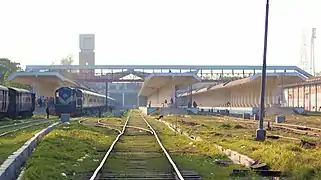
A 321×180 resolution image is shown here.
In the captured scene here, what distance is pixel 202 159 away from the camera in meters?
18.2

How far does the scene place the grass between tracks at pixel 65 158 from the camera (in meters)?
14.0

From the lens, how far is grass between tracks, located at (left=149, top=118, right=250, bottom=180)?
14.8 metres

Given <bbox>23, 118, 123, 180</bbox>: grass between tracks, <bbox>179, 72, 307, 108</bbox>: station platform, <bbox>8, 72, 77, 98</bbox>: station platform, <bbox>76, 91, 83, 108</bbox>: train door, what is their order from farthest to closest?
1. <bbox>179, 72, 307, 108</bbox>: station platform
2. <bbox>8, 72, 77, 98</bbox>: station platform
3. <bbox>76, 91, 83, 108</bbox>: train door
4. <bbox>23, 118, 123, 180</bbox>: grass between tracks

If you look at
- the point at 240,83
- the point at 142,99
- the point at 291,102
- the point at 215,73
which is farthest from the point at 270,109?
the point at 142,99

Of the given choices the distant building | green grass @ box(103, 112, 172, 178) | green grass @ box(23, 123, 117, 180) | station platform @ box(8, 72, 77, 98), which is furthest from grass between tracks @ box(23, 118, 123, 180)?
station platform @ box(8, 72, 77, 98)

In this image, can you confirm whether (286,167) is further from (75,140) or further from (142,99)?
(142,99)

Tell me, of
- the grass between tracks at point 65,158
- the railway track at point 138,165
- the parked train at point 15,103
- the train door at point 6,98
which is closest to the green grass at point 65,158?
the grass between tracks at point 65,158

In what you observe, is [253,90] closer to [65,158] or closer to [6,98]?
[6,98]

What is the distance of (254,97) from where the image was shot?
9194cm

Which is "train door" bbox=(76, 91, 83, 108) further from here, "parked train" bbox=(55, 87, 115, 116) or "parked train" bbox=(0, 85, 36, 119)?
"parked train" bbox=(0, 85, 36, 119)

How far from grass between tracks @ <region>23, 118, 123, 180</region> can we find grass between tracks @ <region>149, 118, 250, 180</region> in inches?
108

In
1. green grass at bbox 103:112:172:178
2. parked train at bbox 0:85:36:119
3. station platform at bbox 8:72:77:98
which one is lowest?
green grass at bbox 103:112:172:178

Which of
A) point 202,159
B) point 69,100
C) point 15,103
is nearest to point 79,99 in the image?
point 69,100

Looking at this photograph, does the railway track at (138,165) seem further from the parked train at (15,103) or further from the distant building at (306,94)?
the distant building at (306,94)
